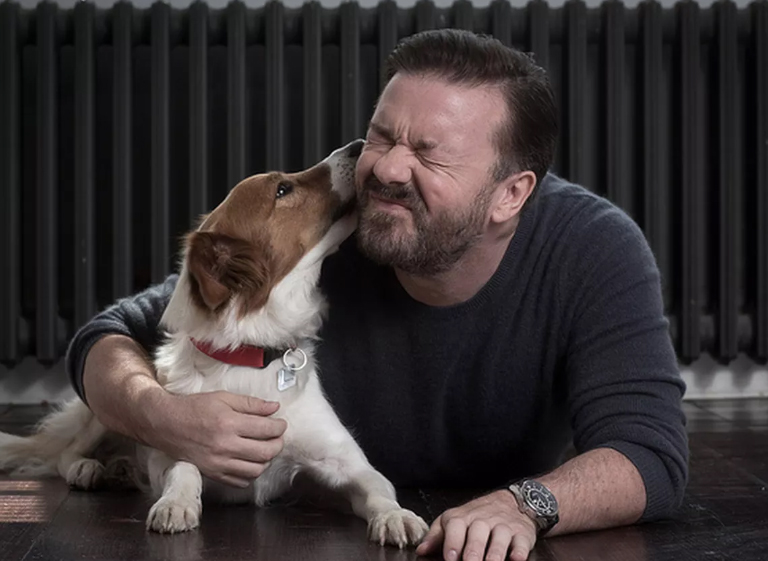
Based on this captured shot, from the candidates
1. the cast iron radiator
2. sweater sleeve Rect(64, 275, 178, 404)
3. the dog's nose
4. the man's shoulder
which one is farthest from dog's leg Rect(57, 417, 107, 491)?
the cast iron radiator

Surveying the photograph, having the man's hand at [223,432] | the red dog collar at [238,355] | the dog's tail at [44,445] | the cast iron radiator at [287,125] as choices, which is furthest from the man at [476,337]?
the cast iron radiator at [287,125]

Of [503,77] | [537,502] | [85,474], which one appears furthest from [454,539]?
[85,474]

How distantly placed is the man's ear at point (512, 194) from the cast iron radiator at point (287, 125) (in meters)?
1.66

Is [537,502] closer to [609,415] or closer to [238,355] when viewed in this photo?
[609,415]

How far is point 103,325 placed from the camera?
246 cm

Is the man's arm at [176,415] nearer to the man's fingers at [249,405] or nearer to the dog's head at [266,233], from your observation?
the man's fingers at [249,405]

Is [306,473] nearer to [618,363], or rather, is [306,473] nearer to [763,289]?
[618,363]

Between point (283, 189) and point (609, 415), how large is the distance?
2.38 ft

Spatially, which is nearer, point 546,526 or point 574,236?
point 546,526

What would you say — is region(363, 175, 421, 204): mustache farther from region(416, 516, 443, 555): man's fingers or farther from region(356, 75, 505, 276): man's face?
region(416, 516, 443, 555): man's fingers

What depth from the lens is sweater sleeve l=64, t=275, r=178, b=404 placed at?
2.45m

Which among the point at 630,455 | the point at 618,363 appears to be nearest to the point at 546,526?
the point at 630,455

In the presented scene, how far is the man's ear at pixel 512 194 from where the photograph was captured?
2213mm

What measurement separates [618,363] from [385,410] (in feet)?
1.64
